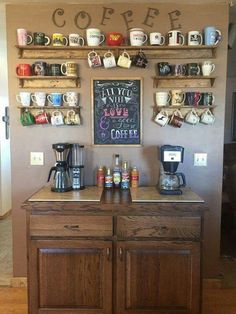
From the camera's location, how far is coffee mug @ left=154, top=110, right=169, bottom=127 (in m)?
2.63

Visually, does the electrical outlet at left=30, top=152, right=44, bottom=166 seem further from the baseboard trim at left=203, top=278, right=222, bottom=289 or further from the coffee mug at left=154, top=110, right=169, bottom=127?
the baseboard trim at left=203, top=278, right=222, bottom=289

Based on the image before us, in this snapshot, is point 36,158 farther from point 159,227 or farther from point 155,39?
point 155,39

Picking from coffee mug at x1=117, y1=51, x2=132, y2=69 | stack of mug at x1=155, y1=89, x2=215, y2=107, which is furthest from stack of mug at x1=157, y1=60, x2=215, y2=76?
coffee mug at x1=117, y1=51, x2=132, y2=69

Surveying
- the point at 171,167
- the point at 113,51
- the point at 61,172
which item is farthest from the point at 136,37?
the point at 61,172

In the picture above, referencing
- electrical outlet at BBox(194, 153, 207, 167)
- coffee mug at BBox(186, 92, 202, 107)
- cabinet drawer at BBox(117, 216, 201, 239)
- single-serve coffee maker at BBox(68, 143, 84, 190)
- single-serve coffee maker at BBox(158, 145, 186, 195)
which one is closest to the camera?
cabinet drawer at BBox(117, 216, 201, 239)

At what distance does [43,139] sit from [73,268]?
3.61 feet

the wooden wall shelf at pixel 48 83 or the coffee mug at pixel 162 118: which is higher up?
the wooden wall shelf at pixel 48 83

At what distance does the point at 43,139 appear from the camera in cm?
274

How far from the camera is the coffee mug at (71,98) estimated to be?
261 cm

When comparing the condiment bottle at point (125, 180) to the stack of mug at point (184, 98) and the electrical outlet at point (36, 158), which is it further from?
the electrical outlet at point (36, 158)

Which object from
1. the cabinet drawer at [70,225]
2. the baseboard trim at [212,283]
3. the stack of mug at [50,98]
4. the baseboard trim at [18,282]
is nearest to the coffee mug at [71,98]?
the stack of mug at [50,98]

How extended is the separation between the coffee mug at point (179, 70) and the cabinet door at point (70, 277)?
1386 mm

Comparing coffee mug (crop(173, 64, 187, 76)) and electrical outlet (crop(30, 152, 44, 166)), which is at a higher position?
coffee mug (crop(173, 64, 187, 76))

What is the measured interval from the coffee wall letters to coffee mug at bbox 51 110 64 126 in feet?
2.27
